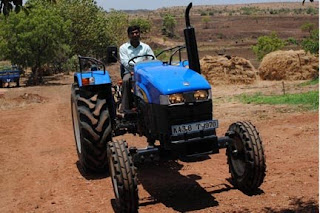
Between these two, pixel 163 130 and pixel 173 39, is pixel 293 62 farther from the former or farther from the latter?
pixel 173 39

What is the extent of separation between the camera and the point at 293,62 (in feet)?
69.1

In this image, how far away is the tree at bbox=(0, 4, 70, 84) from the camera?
1147 inches

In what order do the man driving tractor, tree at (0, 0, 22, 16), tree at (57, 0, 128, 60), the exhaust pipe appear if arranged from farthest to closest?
tree at (57, 0, 128, 60)
the man driving tractor
the exhaust pipe
tree at (0, 0, 22, 16)

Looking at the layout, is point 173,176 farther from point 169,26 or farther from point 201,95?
point 169,26

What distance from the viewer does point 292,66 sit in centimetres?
2100

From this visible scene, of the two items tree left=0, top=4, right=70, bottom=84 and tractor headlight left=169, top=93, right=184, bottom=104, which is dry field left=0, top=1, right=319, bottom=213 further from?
tree left=0, top=4, right=70, bottom=84

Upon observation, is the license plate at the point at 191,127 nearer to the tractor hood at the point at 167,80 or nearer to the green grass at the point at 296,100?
the tractor hood at the point at 167,80

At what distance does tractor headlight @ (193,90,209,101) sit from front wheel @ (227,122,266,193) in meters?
0.64

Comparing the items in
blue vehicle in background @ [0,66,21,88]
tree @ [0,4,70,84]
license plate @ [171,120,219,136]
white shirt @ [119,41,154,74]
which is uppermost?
tree @ [0,4,70,84]

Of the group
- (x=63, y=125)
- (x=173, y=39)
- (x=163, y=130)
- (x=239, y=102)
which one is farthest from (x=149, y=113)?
(x=173, y=39)

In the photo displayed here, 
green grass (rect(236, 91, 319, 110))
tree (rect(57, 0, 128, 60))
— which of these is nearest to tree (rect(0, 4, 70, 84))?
tree (rect(57, 0, 128, 60))

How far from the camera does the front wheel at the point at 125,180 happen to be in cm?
509

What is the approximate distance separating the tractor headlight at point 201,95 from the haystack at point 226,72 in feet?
50.7

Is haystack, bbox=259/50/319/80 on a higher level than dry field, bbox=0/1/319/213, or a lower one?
higher
